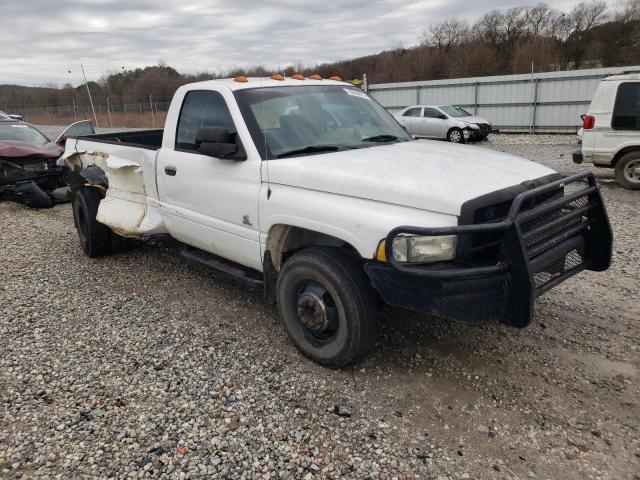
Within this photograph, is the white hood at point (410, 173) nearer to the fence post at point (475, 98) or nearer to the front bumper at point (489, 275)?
the front bumper at point (489, 275)

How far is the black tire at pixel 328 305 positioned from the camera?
323 cm

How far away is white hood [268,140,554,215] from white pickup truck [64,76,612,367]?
12mm

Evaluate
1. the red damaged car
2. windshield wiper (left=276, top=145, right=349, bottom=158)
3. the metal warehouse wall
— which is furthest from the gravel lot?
the metal warehouse wall

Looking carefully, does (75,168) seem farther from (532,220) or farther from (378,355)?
(532,220)

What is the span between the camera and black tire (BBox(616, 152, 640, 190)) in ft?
30.1

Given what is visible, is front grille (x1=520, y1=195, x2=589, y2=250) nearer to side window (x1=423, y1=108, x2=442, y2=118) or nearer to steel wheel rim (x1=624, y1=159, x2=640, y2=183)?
steel wheel rim (x1=624, y1=159, x2=640, y2=183)

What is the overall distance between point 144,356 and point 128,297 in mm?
1395

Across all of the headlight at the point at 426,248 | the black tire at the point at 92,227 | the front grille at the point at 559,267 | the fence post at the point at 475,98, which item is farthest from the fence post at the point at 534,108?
the headlight at the point at 426,248

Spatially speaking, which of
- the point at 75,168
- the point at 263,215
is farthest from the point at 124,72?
the point at 263,215

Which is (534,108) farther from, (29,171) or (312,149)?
(312,149)

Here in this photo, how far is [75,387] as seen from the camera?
11.4 ft

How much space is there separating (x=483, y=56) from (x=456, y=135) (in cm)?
2173

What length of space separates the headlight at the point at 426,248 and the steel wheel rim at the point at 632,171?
26.6 ft

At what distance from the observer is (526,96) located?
21234mm
